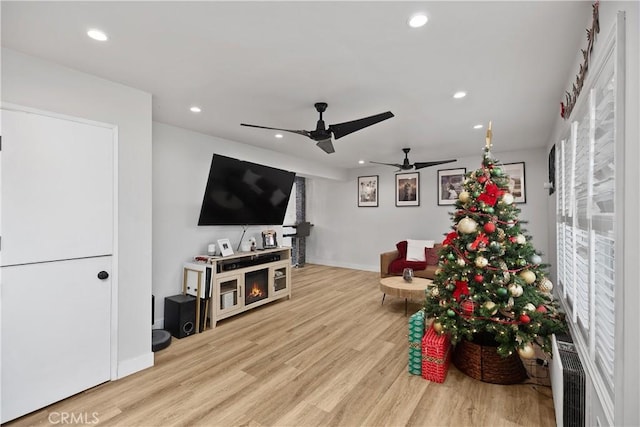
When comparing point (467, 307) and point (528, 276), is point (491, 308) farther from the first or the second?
point (528, 276)

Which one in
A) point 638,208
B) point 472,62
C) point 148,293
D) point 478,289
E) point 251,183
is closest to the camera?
point 638,208

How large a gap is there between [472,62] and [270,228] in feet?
12.7

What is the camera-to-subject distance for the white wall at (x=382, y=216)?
5027 mm

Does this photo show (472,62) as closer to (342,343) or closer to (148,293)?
(342,343)

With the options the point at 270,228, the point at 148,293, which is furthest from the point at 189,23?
the point at 270,228

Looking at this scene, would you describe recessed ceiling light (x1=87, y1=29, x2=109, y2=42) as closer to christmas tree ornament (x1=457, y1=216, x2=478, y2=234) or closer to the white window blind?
the white window blind

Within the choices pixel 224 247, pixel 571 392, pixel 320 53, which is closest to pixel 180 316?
pixel 224 247

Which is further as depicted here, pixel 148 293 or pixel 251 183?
pixel 251 183

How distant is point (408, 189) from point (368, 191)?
0.97m

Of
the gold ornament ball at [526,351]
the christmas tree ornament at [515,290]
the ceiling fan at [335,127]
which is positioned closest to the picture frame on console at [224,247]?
the ceiling fan at [335,127]

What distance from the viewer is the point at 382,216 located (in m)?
6.66

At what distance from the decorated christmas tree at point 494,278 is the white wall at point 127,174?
263 centimetres

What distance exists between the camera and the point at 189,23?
66.2 inches

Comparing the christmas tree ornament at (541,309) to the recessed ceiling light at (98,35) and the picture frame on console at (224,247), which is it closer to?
the picture frame on console at (224,247)
